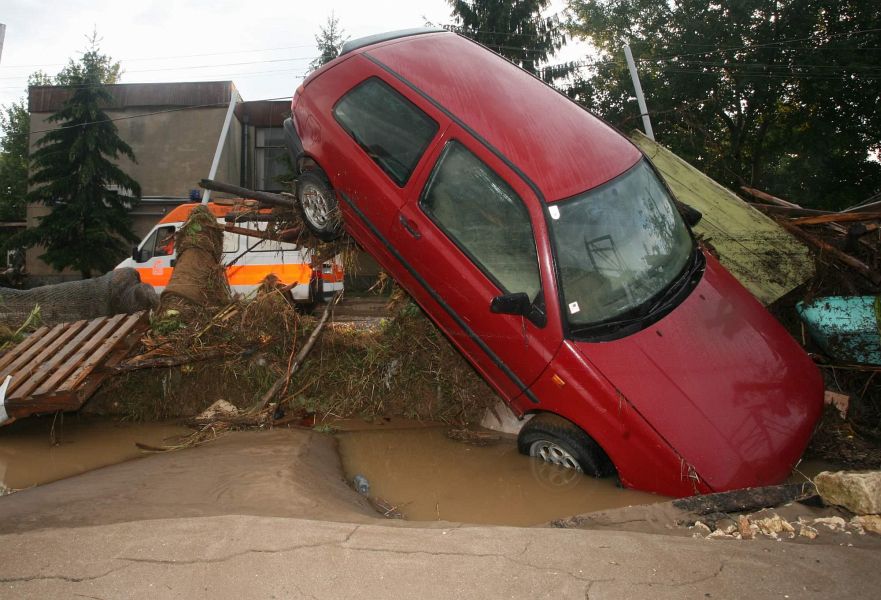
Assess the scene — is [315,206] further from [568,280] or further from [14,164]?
[14,164]

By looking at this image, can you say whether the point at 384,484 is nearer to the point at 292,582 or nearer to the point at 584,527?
the point at 584,527

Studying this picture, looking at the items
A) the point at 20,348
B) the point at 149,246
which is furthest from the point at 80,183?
the point at 20,348

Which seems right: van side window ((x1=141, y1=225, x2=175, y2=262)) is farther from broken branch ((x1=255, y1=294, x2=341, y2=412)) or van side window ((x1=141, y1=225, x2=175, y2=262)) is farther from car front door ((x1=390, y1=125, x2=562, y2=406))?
car front door ((x1=390, y1=125, x2=562, y2=406))

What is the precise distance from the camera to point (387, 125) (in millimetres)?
4992

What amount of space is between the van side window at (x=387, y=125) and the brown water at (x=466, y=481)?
6.65 feet

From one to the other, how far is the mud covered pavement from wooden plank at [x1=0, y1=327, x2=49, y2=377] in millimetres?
3187

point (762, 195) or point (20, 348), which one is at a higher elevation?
point (762, 195)

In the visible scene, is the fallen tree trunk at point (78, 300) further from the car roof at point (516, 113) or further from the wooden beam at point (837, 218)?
the wooden beam at point (837, 218)

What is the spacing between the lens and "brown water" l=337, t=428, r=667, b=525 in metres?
3.86

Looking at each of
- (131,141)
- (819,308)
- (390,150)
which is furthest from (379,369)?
(131,141)

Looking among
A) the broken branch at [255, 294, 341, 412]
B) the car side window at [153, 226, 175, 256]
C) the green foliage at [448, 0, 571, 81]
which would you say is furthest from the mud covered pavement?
the green foliage at [448, 0, 571, 81]

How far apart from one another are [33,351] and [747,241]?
670 cm

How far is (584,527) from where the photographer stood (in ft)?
10.5

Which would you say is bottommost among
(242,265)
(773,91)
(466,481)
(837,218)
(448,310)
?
(466,481)
